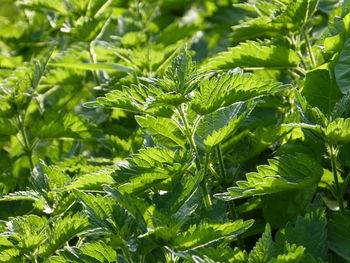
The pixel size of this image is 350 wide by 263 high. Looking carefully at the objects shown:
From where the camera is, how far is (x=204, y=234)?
918mm

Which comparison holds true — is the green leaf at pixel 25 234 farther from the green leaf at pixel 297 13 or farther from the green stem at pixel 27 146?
the green leaf at pixel 297 13

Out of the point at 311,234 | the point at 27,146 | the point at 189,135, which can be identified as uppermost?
the point at 189,135

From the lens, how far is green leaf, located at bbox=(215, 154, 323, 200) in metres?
1.01

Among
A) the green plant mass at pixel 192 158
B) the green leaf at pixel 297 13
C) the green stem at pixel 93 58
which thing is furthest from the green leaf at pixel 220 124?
the green stem at pixel 93 58

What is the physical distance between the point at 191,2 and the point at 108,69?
3.47ft

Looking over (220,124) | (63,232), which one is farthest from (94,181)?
(220,124)

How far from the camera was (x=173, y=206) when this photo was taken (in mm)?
953

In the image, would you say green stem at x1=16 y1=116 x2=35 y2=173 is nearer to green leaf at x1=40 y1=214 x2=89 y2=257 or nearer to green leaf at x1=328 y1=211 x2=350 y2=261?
green leaf at x1=40 y1=214 x2=89 y2=257

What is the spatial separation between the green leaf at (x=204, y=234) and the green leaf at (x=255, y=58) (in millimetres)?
453

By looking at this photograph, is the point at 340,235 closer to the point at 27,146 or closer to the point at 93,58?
the point at 27,146

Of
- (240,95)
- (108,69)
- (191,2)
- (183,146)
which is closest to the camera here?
(240,95)

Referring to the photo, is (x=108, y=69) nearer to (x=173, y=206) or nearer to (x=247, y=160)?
(x=247, y=160)

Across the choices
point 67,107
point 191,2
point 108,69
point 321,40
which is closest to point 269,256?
point 321,40

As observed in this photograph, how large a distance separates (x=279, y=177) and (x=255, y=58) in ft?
1.28
